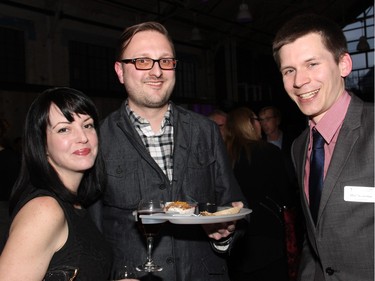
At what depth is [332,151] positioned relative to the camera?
180 cm

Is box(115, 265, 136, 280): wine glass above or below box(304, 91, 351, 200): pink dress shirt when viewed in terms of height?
A: below

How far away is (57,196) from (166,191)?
22.7 inches

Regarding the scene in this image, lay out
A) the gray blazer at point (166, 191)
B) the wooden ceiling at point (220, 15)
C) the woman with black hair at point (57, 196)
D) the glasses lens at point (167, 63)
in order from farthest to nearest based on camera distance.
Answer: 1. the wooden ceiling at point (220, 15)
2. the glasses lens at point (167, 63)
3. the gray blazer at point (166, 191)
4. the woman with black hair at point (57, 196)

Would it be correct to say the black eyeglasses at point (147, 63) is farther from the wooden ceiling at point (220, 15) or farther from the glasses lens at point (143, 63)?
the wooden ceiling at point (220, 15)

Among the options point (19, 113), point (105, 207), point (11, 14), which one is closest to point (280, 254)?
point (105, 207)

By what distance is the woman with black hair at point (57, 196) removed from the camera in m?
1.52

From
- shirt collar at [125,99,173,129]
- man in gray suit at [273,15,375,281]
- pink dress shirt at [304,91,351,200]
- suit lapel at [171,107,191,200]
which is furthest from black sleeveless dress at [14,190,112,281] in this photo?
pink dress shirt at [304,91,351,200]

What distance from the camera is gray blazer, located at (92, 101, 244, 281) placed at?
2.08 m

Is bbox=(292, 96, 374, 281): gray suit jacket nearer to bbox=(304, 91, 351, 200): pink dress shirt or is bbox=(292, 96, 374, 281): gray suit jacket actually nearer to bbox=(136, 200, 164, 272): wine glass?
bbox=(304, 91, 351, 200): pink dress shirt

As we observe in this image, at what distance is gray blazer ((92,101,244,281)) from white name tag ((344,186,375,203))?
0.78 m

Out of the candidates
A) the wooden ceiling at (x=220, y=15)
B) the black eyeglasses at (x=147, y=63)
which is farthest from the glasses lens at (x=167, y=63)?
the wooden ceiling at (x=220, y=15)

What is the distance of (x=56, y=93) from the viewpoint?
1.97 metres

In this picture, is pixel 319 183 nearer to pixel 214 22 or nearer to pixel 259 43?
pixel 214 22

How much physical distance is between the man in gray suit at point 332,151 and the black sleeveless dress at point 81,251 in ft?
3.11
